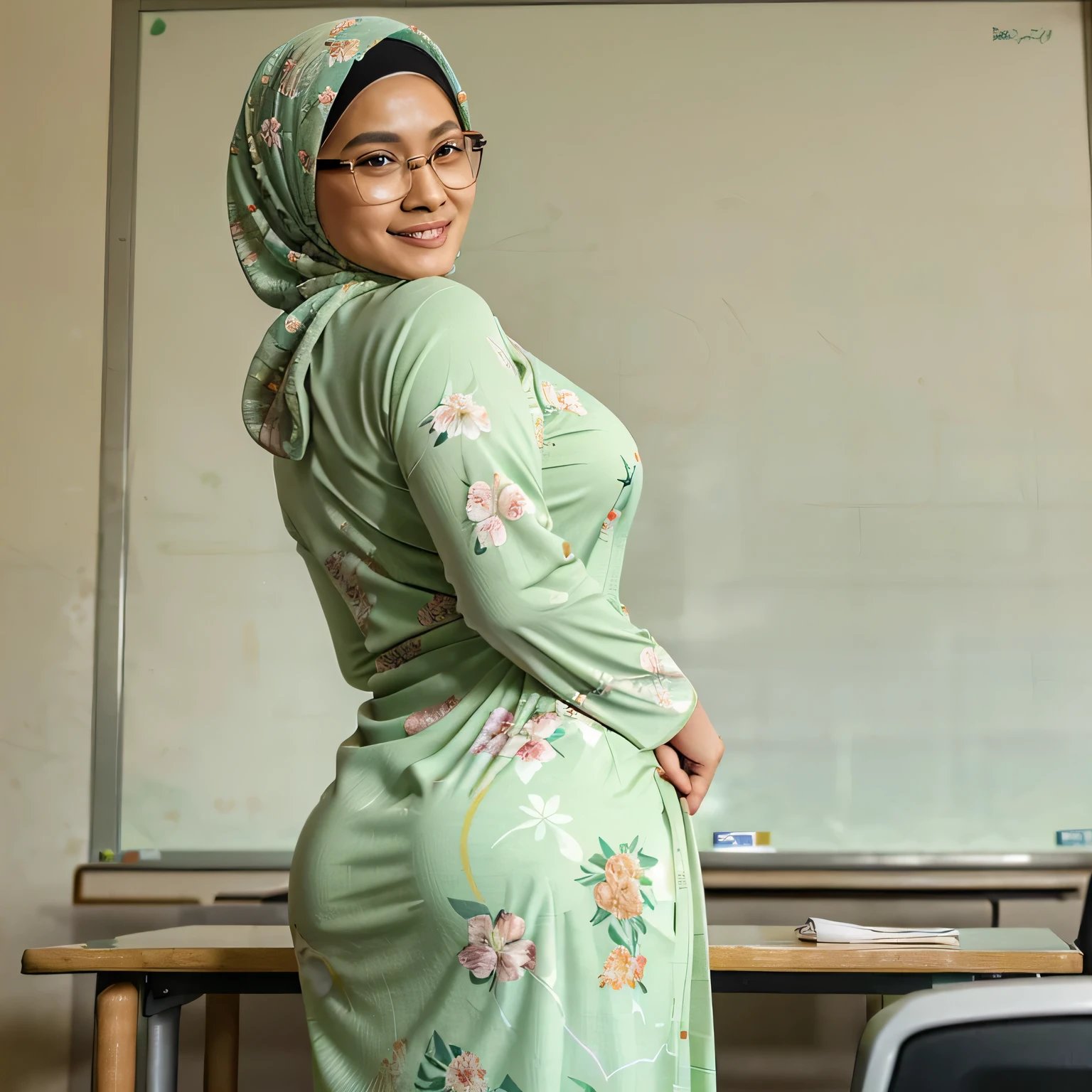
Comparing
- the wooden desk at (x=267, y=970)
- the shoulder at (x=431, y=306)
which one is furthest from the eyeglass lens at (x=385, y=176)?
the wooden desk at (x=267, y=970)

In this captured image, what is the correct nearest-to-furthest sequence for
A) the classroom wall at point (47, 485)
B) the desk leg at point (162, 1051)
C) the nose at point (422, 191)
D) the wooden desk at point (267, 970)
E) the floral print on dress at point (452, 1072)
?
the floral print on dress at point (452, 1072) < the nose at point (422, 191) < the wooden desk at point (267, 970) < the desk leg at point (162, 1051) < the classroom wall at point (47, 485)

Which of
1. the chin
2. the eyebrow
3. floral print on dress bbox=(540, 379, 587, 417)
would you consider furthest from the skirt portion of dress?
the eyebrow

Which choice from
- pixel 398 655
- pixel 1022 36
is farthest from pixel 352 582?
pixel 1022 36

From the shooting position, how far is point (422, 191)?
3.35 feet

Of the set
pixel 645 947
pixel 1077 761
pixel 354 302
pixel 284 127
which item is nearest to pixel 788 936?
pixel 1077 761

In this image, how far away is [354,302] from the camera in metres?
0.99

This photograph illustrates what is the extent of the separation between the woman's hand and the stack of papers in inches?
31.0

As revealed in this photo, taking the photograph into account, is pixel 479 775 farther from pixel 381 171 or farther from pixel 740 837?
pixel 740 837

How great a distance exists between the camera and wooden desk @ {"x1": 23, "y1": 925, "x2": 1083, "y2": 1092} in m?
1.55

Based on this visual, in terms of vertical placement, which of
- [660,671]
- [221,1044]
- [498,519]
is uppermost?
Result: [498,519]

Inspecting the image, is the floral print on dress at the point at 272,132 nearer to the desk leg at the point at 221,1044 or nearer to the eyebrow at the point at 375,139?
the eyebrow at the point at 375,139

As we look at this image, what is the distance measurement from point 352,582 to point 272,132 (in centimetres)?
43

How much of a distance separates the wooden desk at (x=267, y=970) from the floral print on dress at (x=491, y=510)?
3.04 ft

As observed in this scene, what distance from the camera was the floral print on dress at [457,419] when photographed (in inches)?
34.0
